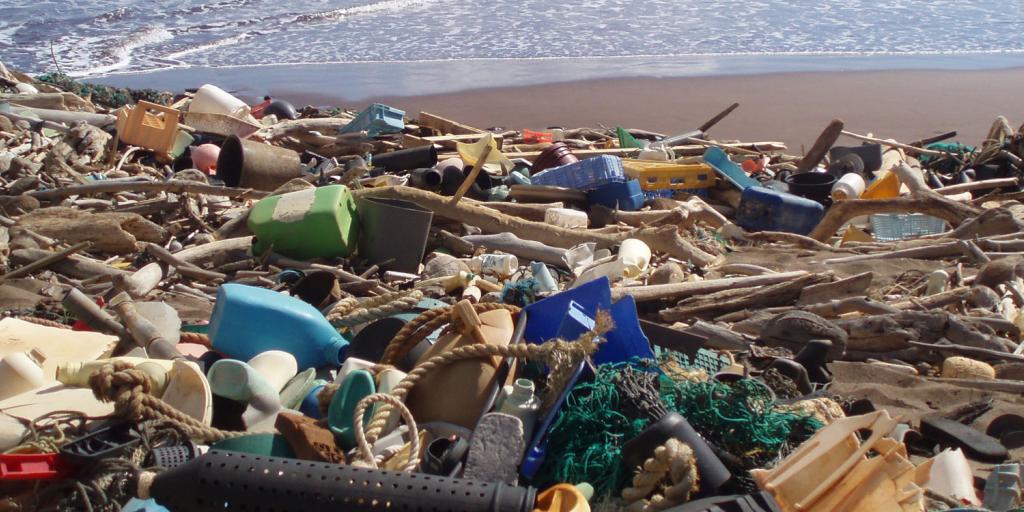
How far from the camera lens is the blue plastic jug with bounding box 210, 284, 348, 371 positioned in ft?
12.2

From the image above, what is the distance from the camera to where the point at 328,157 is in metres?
8.41

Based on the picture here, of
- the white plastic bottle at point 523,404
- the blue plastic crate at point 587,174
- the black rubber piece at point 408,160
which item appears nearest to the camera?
the white plastic bottle at point 523,404

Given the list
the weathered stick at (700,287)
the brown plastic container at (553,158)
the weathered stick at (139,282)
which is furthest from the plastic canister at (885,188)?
the weathered stick at (139,282)

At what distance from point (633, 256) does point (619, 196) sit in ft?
4.81

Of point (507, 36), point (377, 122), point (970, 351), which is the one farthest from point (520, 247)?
point (507, 36)

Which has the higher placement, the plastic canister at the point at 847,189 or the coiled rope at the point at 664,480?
the coiled rope at the point at 664,480

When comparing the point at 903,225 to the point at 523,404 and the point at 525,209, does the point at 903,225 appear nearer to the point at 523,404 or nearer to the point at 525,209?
the point at 525,209

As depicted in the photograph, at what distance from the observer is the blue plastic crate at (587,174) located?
6.88 metres

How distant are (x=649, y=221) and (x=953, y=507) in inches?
154

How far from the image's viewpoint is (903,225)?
664 centimetres

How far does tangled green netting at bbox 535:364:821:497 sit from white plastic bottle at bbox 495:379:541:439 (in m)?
0.08

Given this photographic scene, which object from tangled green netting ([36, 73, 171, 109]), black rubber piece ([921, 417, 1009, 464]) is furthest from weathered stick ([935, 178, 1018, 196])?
tangled green netting ([36, 73, 171, 109])

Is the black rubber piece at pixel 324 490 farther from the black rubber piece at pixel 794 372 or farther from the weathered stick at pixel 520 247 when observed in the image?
the weathered stick at pixel 520 247

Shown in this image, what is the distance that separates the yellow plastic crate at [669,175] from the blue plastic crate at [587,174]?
249mm
